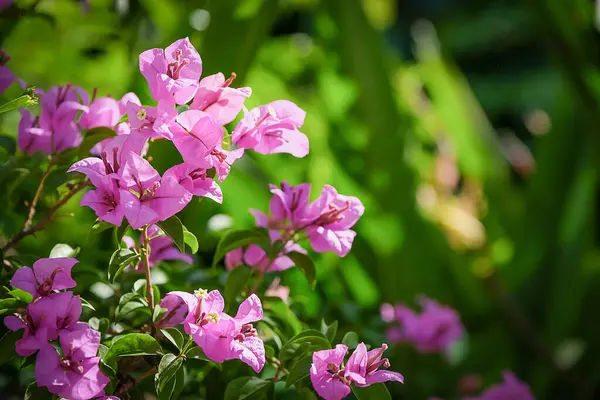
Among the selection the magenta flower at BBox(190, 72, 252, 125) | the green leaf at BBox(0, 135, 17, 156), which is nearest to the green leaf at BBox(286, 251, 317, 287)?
the magenta flower at BBox(190, 72, 252, 125)

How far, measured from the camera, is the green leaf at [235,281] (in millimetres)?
481

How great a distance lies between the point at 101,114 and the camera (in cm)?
52

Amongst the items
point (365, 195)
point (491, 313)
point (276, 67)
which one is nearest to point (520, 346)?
point (491, 313)

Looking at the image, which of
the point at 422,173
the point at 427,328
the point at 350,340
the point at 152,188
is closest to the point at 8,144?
the point at 152,188

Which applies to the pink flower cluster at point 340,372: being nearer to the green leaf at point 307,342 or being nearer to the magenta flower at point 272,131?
the green leaf at point 307,342

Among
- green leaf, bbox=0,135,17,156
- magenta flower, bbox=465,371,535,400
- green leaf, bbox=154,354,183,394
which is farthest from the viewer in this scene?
magenta flower, bbox=465,371,535,400

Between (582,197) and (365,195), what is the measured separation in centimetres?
40

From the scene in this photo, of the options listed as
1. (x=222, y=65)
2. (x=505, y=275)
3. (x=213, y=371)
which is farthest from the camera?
(x=505, y=275)

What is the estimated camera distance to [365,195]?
3.74 feet

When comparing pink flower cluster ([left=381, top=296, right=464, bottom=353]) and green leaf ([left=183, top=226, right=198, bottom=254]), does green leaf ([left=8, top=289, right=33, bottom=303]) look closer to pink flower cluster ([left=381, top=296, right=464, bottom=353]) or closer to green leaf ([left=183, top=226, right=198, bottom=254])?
green leaf ([left=183, top=226, right=198, bottom=254])

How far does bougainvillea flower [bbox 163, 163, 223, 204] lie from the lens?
0.41 meters

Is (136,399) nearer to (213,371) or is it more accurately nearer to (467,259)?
(213,371)

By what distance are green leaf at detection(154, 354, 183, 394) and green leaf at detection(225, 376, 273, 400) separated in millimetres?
46

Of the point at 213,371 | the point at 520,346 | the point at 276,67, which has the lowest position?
the point at 520,346
